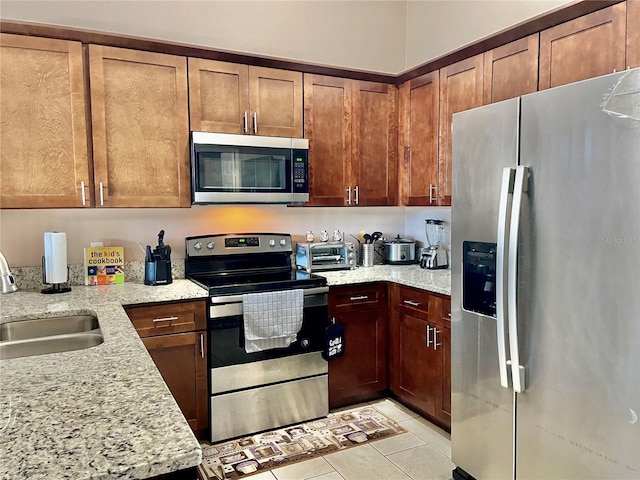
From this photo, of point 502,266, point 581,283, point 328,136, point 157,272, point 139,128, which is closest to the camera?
point 581,283

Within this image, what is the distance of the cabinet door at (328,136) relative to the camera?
326cm

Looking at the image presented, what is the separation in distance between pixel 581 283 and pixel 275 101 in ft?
7.19

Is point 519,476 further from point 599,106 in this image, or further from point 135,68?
point 135,68

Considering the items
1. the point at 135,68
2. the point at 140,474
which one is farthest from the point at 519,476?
the point at 135,68

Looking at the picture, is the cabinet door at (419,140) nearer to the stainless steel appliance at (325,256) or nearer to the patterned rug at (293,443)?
the stainless steel appliance at (325,256)

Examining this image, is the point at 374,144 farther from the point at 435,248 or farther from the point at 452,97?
the point at 435,248

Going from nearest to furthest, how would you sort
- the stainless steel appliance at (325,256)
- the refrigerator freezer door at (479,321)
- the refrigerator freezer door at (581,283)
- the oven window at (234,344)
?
the refrigerator freezer door at (581,283) < the refrigerator freezer door at (479,321) < the oven window at (234,344) < the stainless steel appliance at (325,256)

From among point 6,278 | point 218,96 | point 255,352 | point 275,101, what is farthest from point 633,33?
point 6,278

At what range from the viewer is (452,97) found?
3047mm

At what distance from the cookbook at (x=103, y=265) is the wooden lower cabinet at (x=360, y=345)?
53.4 inches

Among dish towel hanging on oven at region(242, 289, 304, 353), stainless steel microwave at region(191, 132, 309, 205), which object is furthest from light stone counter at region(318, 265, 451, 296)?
stainless steel microwave at region(191, 132, 309, 205)

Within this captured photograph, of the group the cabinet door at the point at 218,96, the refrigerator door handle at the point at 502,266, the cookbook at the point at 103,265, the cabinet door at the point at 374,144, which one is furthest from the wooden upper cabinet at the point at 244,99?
the refrigerator door handle at the point at 502,266

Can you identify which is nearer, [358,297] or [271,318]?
[271,318]

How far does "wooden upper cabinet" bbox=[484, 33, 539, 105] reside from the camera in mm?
2510
